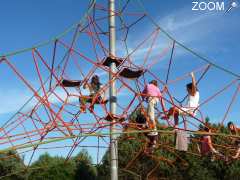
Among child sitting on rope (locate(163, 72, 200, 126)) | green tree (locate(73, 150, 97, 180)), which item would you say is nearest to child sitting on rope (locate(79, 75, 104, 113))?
child sitting on rope (locate(163, 72, 200, 126))

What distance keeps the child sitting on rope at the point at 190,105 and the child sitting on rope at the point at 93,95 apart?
6.46ft

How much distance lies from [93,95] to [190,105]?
9.11 ft

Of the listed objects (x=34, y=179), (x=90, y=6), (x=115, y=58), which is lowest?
(x=34, y=179)

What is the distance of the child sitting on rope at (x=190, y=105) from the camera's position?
12828 mm

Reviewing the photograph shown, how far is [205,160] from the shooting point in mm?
36906

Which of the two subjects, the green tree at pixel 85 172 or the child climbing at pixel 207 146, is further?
the green tree at pixel 85 172

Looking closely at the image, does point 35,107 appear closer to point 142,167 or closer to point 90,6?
point 90,6

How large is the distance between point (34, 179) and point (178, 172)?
1776 cm

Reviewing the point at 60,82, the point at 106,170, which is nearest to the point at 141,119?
the point at 60,82

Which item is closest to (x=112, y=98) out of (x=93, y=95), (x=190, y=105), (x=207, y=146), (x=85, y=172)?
(x=93, y=95)

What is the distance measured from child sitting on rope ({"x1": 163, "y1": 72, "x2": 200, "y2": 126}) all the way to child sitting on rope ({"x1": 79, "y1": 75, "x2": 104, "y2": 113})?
6.46ft

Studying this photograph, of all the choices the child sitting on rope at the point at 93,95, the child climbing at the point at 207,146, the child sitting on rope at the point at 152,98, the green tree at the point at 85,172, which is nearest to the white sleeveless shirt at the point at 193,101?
the child sitting on rope at the point at 152,98

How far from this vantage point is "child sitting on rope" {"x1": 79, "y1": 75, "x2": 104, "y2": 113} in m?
12.7

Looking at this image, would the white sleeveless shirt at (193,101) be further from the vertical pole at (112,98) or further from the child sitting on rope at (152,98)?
the vertical pole at (112,98)
